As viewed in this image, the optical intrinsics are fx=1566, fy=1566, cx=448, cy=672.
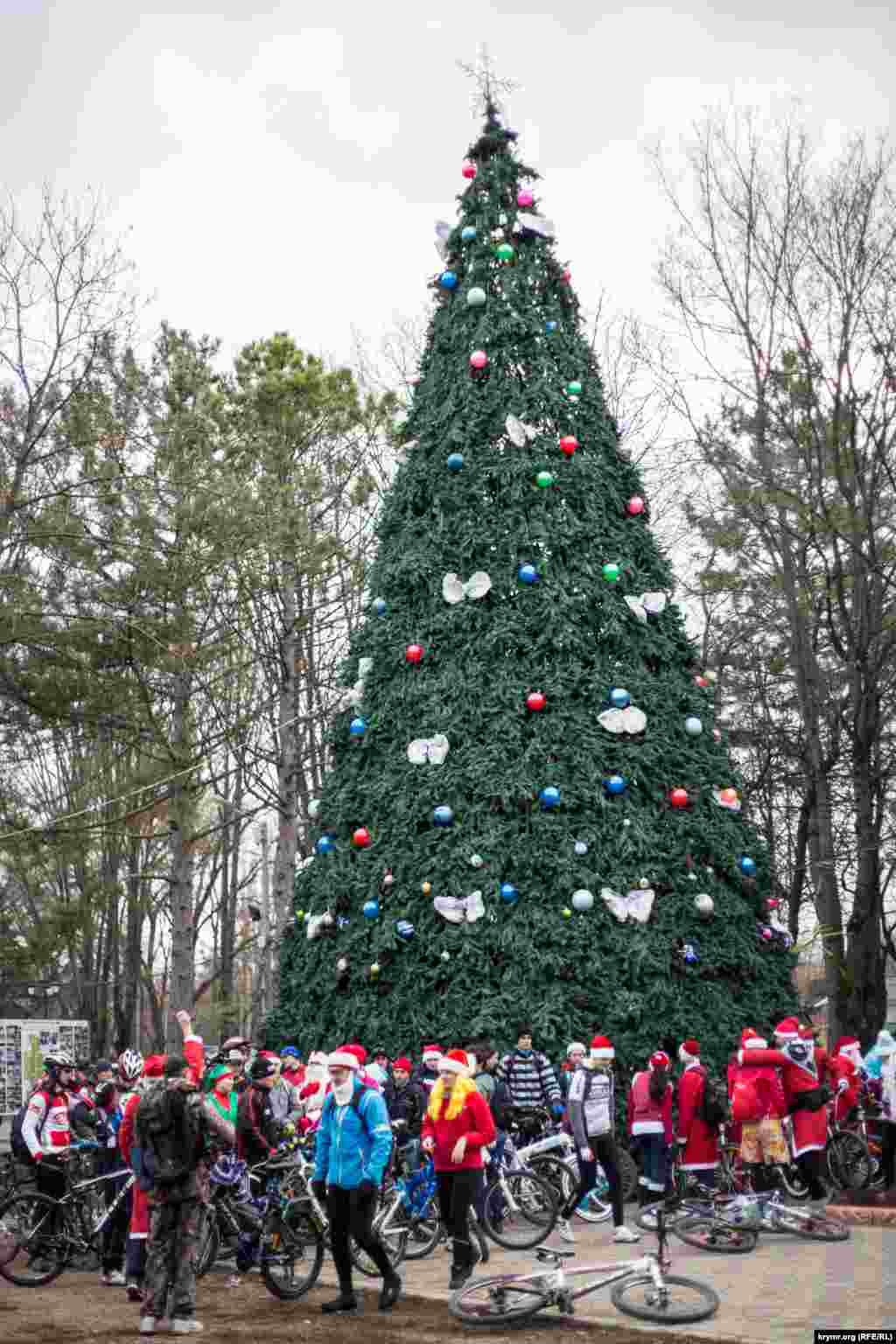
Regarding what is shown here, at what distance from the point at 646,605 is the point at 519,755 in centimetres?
248

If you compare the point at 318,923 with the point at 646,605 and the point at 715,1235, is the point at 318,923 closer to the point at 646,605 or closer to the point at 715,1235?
the point at 646,605

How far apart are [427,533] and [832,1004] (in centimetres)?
1068

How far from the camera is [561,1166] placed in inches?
571

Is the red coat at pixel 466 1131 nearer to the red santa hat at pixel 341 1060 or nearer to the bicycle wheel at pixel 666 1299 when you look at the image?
the red santa hat at pixel 341 1060

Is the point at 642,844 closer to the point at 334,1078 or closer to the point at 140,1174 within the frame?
the point at 334,1078

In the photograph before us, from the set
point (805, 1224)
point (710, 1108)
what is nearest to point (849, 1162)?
point (710, 1108)

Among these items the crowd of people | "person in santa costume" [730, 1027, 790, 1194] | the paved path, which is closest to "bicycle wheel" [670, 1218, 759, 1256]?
the paved path

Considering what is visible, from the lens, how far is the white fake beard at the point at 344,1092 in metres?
10.2

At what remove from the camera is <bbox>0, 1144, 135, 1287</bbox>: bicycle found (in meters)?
12.2

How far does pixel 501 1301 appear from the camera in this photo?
9055 millimetres

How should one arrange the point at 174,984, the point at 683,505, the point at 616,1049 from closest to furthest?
the point at 616,1049
the point at 174,984
the point at 683,505

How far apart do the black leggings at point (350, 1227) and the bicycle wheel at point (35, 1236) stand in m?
3.22


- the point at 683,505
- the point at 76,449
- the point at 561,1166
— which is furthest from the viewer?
the point at 683,505

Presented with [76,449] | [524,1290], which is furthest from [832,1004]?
[524,1290]
